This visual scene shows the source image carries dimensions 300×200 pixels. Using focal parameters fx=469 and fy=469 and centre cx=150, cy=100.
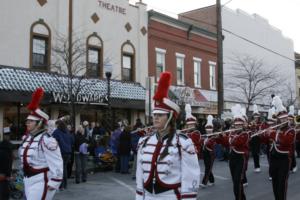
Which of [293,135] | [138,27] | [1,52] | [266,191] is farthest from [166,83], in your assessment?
[138,27]

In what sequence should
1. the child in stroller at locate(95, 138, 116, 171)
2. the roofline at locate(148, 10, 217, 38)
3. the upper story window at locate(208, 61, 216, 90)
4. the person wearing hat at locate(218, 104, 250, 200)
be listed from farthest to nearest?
the upper story window at locate(208, 61, 216, 90) → the roofline at locate(148, 10, 217, 38) → the child in stroller at locate(95, 138, 116, 171) → the person wearing hat at locate(218, 104, 250, 200)

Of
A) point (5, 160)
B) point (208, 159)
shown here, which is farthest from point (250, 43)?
point (5, 160)

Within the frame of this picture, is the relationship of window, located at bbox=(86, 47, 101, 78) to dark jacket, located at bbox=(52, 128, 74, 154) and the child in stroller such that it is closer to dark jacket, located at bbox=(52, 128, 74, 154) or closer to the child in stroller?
the child in stroller

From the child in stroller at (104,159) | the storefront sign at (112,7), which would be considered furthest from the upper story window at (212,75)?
the child in stroller at (104,159)

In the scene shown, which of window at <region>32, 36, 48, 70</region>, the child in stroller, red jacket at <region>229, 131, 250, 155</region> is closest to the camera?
red jacket at <region>229, 131, 250, 155</region>

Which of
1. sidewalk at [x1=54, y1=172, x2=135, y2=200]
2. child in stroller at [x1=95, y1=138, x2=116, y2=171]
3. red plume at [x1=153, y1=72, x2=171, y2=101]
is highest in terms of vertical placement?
red plume at [x1=153, y1=72, x2=171, y2=101]

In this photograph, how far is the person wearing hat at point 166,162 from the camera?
4.88 m

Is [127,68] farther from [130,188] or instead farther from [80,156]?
[130,188]

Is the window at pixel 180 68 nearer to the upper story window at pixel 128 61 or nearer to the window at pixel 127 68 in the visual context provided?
the upper story window at pixel 128 61

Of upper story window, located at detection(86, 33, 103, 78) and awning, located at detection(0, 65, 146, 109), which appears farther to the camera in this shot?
upper story window, located at detection(86, 33, 103, 78)

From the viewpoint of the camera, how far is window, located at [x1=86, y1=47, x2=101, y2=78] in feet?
75.6

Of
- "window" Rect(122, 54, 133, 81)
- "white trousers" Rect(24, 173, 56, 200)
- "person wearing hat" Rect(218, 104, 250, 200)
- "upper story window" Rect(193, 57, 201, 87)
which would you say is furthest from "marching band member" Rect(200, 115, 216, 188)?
"upper story window" Rect(193, 57, 201, 87)

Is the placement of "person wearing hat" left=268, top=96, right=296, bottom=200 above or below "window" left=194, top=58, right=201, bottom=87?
below

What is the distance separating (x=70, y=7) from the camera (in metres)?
22.1
